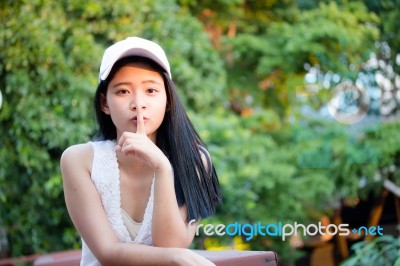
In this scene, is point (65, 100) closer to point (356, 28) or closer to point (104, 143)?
point (356, 28)

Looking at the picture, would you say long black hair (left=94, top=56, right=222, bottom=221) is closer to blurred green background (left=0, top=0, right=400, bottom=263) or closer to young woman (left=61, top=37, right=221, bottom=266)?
young woman (left=61, top=37, right=221, bottom=266)

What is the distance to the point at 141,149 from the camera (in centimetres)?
139

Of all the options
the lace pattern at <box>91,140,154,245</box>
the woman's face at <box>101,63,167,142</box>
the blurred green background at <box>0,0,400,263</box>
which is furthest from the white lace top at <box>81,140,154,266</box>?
the blurred green background at <box>0,0,400,263</box>

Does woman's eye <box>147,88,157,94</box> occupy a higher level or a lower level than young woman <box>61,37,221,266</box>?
higher

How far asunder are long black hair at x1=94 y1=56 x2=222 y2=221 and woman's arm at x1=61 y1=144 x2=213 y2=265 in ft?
0.50

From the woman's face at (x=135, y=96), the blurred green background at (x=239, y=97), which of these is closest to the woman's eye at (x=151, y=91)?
the woman's face at (x=135, y=96)

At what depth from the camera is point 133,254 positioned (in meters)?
1.38

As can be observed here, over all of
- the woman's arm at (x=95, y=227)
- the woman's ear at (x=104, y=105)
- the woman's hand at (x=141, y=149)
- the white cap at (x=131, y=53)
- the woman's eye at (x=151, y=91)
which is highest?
the white cap at (x=131, y=53)

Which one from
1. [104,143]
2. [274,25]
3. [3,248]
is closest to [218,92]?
[274,25]

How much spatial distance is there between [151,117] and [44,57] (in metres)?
2.98

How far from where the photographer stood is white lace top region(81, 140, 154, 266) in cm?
149

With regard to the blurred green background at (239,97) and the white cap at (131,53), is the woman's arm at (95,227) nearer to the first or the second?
the white cap at (131,53)

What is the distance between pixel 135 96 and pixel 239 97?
15.7 ft

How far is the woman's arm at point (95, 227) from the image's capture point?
131cm
